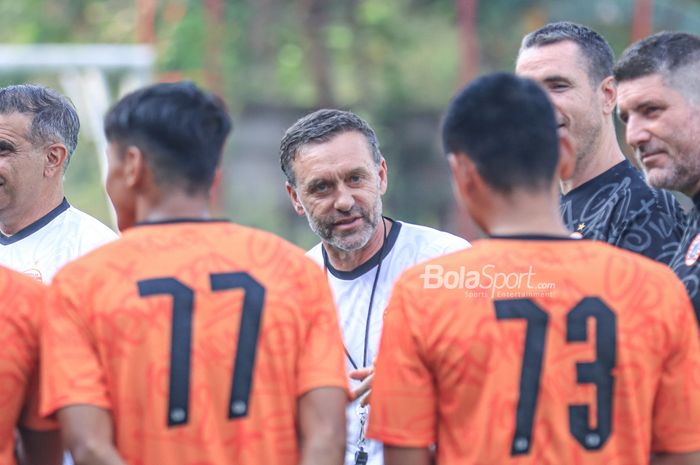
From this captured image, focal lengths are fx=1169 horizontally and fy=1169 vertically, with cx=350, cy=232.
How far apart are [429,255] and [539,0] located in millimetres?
14682

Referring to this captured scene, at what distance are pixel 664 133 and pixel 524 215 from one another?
1086 mm

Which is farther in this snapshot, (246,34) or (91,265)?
(246,34)

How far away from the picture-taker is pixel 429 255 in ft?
14.7

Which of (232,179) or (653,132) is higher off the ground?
(232,179)

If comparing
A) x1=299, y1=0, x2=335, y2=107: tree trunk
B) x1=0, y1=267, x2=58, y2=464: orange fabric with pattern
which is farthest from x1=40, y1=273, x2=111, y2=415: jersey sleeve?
x1=299, y1=0, x2=335, y2=107: tree trunk

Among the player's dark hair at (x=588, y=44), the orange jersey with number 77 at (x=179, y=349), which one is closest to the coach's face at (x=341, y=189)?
the player's dark hair at (x=588, y=44)

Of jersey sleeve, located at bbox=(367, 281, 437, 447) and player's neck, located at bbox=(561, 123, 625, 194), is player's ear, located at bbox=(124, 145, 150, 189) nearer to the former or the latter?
jersey sleeve, located at bbox=(367, 281, 437, 447)

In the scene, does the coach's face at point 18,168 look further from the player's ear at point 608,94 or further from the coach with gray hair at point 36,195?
the player's ear at point 608,94

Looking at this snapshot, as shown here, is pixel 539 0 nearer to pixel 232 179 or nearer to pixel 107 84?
pixel 232 179

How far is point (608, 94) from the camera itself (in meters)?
4.78

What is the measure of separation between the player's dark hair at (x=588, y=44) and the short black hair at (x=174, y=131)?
2046 millimetres

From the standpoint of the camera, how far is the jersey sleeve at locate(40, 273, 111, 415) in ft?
9.71

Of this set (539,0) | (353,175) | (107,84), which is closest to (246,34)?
(107,84)

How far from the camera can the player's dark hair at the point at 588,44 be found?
4.75 meters
